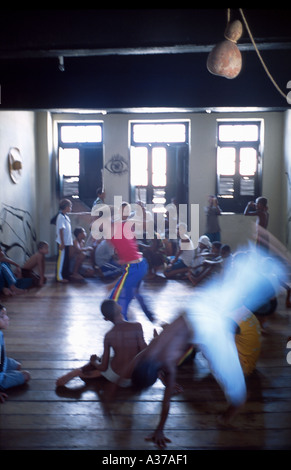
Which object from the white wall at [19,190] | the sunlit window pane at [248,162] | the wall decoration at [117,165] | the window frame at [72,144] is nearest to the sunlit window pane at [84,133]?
the window frame at [72,144]

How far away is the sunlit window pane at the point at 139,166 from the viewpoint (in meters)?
9.88

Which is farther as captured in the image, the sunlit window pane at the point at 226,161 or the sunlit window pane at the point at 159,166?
the sunlit window pane at the point at 159,166

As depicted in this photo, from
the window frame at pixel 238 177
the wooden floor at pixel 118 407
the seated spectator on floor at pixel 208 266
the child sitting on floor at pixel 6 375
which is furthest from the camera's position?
the window frame at pixel 238 177

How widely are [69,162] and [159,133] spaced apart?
216cm

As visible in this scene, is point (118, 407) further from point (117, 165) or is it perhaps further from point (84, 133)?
point (84, 133)

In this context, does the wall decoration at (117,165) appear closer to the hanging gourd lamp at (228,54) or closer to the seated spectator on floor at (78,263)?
the seated spectator on floor at (78,263)

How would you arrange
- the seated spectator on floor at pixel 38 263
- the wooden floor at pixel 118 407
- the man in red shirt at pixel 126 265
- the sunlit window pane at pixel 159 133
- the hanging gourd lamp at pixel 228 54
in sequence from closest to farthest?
the wooden floor at pixel 118 407
the hanging gourd lamp at pixel 228 54
the man in red shirt at pixel 126 265
the seated spectator on floor at pixel 38 263
the sunlit window pane at pixel 159 133

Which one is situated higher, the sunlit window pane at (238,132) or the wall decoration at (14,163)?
the sunlit window pane at (238,132)

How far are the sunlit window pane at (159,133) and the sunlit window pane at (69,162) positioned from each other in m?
1.42

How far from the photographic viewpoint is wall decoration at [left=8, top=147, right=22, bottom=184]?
7547 millimetres

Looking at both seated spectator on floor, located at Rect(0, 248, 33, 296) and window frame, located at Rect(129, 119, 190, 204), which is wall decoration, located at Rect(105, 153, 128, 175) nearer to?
window frame, located at Rect(129, 119, 190, 204)

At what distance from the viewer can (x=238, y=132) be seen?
9.73 m

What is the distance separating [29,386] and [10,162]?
513 cm

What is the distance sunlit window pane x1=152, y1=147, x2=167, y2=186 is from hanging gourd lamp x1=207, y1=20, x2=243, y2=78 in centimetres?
688
